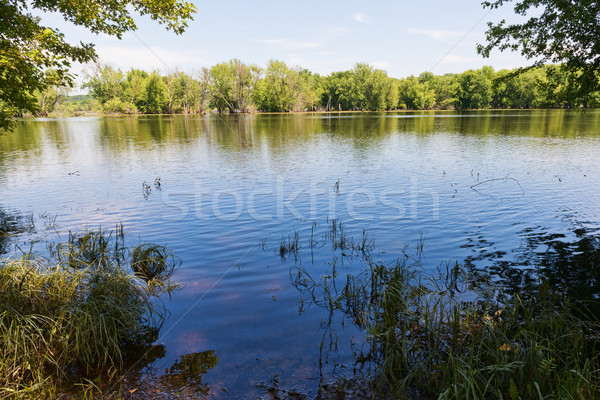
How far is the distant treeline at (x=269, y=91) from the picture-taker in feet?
502

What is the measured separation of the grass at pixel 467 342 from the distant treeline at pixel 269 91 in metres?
157

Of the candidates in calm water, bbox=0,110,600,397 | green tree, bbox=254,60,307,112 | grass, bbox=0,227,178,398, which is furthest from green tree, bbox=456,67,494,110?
grass, bbox=0,227,178,398

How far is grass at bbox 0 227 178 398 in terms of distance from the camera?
539 centimetres

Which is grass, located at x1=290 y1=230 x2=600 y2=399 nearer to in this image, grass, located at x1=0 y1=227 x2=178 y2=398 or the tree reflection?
the tree reflection

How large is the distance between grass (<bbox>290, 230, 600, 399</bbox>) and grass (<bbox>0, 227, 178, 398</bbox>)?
4.15m

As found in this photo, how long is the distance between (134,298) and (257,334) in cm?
281

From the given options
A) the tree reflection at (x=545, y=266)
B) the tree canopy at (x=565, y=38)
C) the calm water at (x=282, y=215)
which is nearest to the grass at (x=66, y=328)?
the calm water at (x=282, y=215)

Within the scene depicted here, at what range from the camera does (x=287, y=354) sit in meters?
6.68

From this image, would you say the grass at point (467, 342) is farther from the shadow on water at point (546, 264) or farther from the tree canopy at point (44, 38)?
the tree canopy at point (44, 38)

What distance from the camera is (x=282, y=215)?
1622 cm

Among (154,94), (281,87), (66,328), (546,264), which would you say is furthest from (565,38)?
(154,94)
